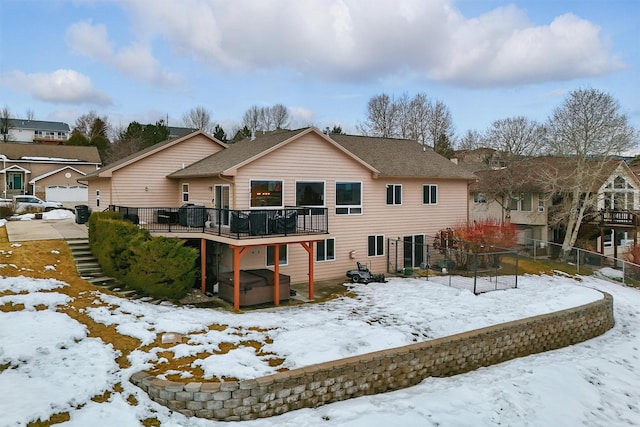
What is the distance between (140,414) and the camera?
743cm

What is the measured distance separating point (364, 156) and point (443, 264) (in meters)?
6.25

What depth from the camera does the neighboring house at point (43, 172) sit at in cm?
3744

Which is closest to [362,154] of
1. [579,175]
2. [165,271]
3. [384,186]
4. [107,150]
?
[384,186]

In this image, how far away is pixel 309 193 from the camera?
17.6m

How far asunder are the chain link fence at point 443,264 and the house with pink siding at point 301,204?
0.10 m

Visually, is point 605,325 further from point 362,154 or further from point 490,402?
point 362,154

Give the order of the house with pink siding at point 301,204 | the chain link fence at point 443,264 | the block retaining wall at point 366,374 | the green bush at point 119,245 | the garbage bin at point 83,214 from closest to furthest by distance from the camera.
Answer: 1. the block retaining wall at point 366,374
2. the green bush at point 119,245
3. the house with pink siding at point 301,204
4. the chain link fence at point 443,264
5. the garbage bin at point 83,214

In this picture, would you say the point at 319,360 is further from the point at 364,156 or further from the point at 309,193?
the point at 364,156

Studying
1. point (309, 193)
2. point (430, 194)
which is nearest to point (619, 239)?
point (430, 194)

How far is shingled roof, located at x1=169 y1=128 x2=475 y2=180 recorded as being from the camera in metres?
16.7

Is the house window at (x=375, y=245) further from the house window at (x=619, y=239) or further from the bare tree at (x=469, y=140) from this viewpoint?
the bare tree at (x=469, y=140)

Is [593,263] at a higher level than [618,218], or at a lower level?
lower

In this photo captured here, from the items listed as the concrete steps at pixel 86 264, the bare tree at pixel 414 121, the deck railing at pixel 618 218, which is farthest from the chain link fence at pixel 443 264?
the bare tree at pixel 414 121

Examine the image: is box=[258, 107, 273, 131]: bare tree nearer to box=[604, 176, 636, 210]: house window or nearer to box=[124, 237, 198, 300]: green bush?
box=[604, 176, 636, 210]: house window
